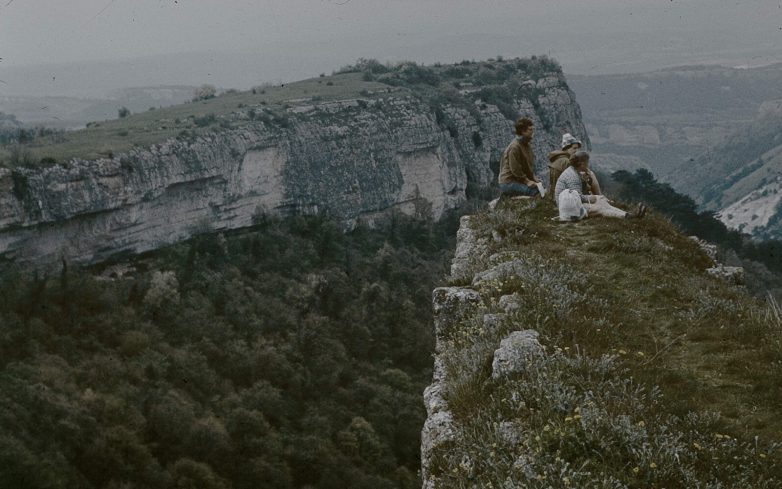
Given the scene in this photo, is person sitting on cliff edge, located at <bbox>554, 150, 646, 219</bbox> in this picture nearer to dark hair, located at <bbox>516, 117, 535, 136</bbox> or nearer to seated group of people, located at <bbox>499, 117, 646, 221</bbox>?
seated group of people, located at <bbox>499, 117, 646, 221</bbox>

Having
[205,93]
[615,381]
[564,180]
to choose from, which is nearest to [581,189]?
[564,180]

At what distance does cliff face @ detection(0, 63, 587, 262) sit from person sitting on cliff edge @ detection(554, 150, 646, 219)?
52081 millimetres

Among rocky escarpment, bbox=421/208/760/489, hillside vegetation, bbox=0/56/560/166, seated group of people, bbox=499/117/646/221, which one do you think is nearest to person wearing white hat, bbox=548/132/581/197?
seated group of people, bbox=499/117/646/221

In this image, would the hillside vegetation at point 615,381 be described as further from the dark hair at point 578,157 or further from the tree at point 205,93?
the tree at point 205,93

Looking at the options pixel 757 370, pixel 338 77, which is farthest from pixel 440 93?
pixel 757 370

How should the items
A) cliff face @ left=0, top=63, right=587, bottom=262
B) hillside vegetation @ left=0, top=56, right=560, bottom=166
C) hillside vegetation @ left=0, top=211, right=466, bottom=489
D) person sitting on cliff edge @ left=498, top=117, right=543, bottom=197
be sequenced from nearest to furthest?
person sitting on cliff edge @ left=498, top=117, right=543, bottom=197
hillside vegetation @ left=0, top=211, right=466, bottom=489
cliff face @ left=0, top=63, right=587, bottom=262
hillside vegetation @ left=0, top=56, right=560, bottom=166

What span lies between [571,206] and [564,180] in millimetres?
507

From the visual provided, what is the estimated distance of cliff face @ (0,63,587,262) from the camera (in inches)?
2388

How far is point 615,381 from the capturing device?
7.52 metres

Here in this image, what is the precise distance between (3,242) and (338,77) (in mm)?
64681

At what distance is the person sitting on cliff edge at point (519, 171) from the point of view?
1653 centimetres

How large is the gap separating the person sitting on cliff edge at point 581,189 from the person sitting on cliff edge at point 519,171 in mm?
1948

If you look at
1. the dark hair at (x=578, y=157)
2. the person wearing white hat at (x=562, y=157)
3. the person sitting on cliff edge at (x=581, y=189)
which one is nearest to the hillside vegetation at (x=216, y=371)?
the person wearing white hat at (x=562, y=157)

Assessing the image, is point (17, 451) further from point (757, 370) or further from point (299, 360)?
point (757, 370)
